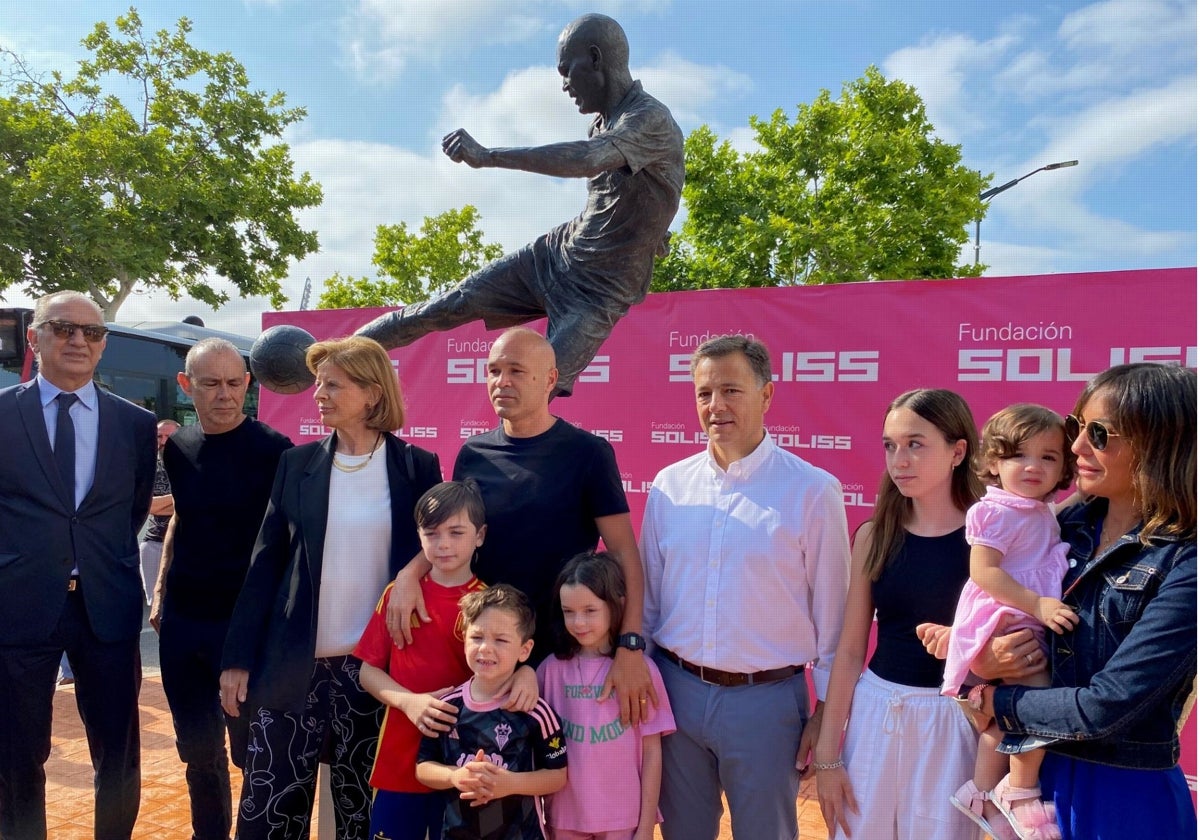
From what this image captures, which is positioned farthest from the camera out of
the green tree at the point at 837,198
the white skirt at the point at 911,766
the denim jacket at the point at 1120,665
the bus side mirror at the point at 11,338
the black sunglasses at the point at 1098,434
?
the green tree at the point at 837,198

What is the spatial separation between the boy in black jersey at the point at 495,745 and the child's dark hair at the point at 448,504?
21 centimetres

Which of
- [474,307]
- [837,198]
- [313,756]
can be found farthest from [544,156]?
[837,198]

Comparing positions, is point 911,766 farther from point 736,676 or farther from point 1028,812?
point 736,676

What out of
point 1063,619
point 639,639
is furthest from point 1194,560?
point 639,639

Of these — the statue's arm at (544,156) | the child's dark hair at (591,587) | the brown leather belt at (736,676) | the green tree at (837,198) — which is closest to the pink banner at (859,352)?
the statue's arm at (544,156)

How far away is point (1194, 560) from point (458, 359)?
5757 mm

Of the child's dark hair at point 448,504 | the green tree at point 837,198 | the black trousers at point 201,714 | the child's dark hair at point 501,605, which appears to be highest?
the green tree at point 837,198

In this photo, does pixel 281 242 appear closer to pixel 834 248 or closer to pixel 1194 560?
pixel 834 248

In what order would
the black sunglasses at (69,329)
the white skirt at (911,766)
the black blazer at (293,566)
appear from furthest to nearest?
the black sunglasses at (69,329)
the black blazer at (293,566)
the white skirt at (911,766)

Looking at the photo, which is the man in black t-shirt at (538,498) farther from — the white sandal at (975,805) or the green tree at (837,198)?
the green tree at (837,198)

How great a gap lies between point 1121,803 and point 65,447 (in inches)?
118

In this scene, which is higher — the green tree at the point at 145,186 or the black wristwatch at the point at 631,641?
the green tree at the point at 145,186

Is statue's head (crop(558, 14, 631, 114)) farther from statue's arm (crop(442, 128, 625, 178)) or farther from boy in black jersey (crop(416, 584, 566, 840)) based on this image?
boy in black jersey (crop(416, 584, 566, 840))

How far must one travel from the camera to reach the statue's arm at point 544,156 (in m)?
2.66
